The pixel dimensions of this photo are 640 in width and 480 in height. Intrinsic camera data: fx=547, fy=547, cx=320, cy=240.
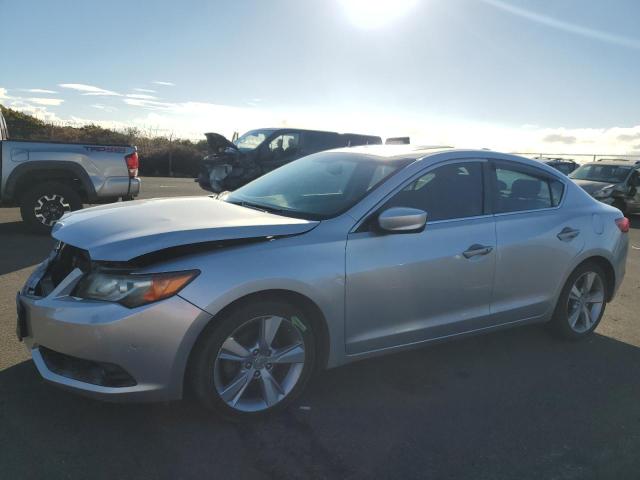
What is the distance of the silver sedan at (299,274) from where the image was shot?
109 inches

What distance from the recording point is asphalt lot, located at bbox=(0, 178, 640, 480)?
2.70 meters

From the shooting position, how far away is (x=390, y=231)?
3.32 meters

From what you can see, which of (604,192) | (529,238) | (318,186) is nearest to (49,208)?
(318,186)

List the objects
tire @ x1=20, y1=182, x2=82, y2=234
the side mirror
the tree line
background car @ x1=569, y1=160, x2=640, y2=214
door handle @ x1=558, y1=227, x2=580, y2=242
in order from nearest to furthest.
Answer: the side mirror < door handle @ x1=558, y1=227, x2=580, y2=242 < tire @ x1=20, y1=182, x2=82, y2=234 < background car @ x1=569, y1=160, x2=640, y2=214 < the tree line

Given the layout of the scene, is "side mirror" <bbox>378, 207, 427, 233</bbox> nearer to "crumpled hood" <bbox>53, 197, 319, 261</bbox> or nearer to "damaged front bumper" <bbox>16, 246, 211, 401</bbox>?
"crumpled hood" <bbox>53, 197, 319, 261</bbox>

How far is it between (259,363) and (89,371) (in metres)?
0.89

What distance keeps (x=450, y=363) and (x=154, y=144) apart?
29956 mm

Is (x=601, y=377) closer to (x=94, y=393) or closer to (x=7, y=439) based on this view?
(x=94, y=393)

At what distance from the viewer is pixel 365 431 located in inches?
121

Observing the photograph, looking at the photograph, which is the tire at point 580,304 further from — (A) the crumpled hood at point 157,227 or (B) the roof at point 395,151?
(A) the crumpled hood at point 157,227

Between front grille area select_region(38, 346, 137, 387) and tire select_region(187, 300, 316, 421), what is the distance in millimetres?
340

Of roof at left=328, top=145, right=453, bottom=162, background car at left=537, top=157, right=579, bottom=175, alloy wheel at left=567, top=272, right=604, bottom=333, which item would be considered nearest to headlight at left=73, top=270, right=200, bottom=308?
roof at left=328, top=145, right=453, bottom=162

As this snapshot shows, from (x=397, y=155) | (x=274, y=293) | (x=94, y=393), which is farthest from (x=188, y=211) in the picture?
(x=397, y=155)

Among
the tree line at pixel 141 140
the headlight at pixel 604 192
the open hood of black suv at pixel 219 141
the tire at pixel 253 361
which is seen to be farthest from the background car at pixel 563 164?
the tire at pixel 253 361
